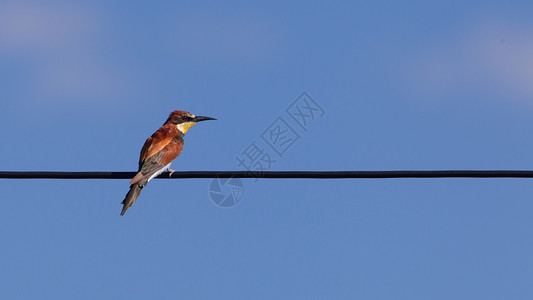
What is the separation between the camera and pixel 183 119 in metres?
12.5

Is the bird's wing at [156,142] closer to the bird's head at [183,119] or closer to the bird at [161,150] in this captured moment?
the bird at [161,150]

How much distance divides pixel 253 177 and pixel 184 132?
5512mm

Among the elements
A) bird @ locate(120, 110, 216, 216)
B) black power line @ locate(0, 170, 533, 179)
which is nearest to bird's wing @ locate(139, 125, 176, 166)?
bird @ locate(120, 110, 216, 216)

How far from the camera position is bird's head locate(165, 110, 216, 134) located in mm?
12444

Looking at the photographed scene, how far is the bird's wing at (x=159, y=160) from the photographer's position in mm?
10070

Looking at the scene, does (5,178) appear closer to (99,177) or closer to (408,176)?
(99,177)

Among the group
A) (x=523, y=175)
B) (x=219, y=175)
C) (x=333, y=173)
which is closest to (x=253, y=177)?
(x=219, y=175)
